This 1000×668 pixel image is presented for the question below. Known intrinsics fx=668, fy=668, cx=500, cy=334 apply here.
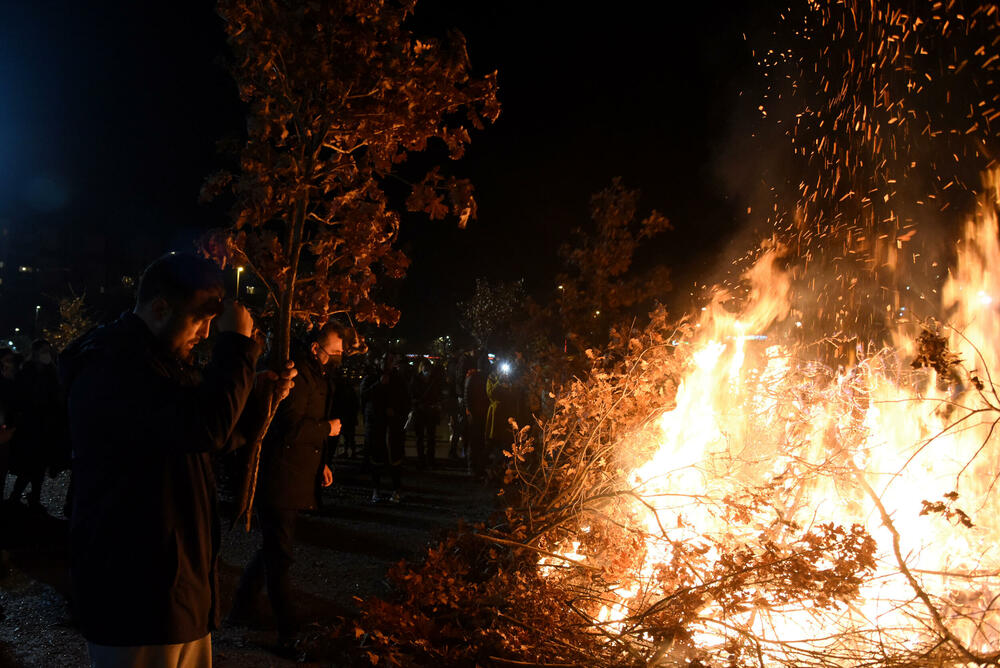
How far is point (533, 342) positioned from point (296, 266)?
759 centimetres

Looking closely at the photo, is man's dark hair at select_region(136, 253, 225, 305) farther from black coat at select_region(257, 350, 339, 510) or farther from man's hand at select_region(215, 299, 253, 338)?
black coat at select_region(257, 350, 339, 510)

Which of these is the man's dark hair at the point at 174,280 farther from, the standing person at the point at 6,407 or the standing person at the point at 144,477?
the standing person at the point at 6,407

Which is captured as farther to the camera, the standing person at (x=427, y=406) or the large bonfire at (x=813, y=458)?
the standing person at (x=427, y=406)

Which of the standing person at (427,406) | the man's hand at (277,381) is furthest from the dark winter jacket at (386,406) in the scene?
the man's hand at (277,381)

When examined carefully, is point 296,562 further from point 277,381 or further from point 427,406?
point 427,406

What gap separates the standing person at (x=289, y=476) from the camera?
15.0ft

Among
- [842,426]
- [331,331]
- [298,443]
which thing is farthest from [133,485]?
[842,426]

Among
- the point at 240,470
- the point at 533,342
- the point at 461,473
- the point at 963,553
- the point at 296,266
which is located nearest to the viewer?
the point at 240,470

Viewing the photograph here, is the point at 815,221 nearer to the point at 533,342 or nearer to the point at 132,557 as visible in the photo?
the point at 533,342

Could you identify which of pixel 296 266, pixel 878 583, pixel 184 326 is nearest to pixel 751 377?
pixel 878 583

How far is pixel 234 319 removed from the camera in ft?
8.82

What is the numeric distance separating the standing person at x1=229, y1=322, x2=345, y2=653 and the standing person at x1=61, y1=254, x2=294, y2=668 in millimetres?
2162

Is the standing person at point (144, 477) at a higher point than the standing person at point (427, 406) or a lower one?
lower

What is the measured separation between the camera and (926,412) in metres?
5.58
